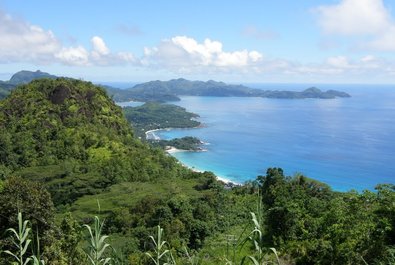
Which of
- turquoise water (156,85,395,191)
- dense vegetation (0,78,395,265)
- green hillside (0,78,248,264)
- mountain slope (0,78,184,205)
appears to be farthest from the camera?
turquoise water (156,85,395,191)

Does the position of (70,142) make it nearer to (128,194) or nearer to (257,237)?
(128,194)

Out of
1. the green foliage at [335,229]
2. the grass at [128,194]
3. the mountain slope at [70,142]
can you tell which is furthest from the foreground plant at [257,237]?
the mountain slope at [70,142]

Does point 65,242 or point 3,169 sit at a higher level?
point 65,242

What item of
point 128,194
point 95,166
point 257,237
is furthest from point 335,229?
point 95,166

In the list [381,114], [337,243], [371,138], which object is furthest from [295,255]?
[381,114]

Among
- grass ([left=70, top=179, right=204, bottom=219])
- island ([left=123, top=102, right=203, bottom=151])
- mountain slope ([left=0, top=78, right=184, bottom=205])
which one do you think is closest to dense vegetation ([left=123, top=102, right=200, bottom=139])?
island ([left=123, top=102, right=203, bottom=151])

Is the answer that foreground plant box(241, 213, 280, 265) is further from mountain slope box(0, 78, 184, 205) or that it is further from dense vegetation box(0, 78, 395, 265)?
mountain slope box(0, 78, 184, 205)

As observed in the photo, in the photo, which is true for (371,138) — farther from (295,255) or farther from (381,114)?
(295,255)
